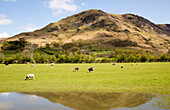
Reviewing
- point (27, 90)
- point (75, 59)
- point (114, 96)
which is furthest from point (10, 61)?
point (114, 96)

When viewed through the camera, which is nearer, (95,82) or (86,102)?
(86,102)

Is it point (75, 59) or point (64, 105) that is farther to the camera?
point (75, 59)

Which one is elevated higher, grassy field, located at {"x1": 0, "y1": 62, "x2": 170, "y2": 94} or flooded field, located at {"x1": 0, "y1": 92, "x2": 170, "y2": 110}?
grassy field, located at {"x1": 0, "y1": 62, "x2": 170, "y2": 94}

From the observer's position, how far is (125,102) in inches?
621

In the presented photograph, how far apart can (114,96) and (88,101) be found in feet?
10.7

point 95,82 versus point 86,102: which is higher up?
point 95,82

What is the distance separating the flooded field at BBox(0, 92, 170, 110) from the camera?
1435cm

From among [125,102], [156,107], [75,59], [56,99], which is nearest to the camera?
[156,107]

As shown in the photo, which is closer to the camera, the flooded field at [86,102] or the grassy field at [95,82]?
the flooded field at [86,102]

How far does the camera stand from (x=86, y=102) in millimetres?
16094

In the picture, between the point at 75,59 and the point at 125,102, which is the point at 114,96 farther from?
the point at 75,59

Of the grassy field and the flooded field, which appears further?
the grassy field

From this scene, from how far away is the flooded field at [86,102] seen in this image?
14.4 m

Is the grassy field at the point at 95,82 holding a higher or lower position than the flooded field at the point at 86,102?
higher
